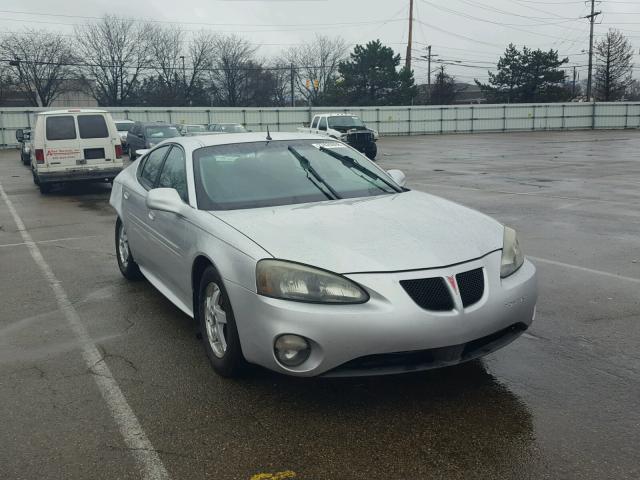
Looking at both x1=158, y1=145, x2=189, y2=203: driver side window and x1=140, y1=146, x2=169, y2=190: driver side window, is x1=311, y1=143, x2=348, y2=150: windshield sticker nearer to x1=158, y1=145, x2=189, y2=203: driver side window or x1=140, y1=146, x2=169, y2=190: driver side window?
x1=158, y1=145, x2=189, y2=203: driver side window

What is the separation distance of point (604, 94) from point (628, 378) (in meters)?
75.6

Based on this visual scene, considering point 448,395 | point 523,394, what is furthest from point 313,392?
point 523,394

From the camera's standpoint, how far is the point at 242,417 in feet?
11.7

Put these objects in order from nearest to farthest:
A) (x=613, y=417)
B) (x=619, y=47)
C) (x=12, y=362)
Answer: (x=613, y=417) < (x=12, y=362) < (x=619, y=47)

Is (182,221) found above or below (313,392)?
above

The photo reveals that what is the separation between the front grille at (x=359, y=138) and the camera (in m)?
25.7

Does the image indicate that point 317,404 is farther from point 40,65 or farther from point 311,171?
point 40,65

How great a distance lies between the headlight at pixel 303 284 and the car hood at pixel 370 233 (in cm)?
5

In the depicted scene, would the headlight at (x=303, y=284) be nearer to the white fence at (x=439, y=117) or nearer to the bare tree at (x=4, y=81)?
the white fence at (x=439, y=117)

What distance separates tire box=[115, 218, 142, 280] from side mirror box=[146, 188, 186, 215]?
1812mm

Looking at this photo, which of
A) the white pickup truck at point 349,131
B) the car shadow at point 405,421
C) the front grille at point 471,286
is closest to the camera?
the car shadow at point 405,421

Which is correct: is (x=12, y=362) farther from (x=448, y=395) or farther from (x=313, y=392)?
(x=448, y=395)

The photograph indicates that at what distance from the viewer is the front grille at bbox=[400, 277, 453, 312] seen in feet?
11.1

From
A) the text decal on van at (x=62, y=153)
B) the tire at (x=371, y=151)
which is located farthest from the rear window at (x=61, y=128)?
the tire at (x=371, y=151)
